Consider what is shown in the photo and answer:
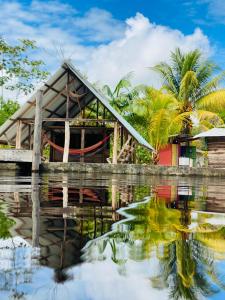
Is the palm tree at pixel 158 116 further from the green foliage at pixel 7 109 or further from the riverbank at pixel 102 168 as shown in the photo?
the green foliage at pixel 7 109

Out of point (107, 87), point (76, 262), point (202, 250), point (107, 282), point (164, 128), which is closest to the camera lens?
point (107, 282)

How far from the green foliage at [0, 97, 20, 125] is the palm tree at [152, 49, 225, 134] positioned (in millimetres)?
14192

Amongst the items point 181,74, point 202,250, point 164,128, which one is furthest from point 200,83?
point 202,250

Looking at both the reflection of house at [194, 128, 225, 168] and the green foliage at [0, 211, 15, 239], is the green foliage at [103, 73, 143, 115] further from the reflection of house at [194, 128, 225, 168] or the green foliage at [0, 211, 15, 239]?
the green foliage at [0, 211, 15, 239]

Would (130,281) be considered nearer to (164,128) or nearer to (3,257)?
(3,257)

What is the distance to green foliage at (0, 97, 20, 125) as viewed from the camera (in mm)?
35831

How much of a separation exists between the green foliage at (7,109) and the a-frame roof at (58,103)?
1368 centimetres

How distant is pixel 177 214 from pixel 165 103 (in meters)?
22.5

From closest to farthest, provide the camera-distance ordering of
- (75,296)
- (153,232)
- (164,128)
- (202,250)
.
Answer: (75,296) < (202,250) < (153,232) < (164,128)

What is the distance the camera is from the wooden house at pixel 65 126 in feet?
53.8

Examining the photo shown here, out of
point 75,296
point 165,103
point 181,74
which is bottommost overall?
point 75,296

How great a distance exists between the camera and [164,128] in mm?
25859

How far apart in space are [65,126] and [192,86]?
10.5 metres

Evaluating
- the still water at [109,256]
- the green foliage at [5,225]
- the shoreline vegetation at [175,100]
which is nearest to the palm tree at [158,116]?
the shoreline vegetation at [175,100]
